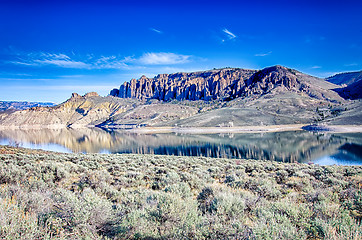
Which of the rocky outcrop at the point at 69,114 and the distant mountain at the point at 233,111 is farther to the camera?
the rocky outcrop at the point at 69,114

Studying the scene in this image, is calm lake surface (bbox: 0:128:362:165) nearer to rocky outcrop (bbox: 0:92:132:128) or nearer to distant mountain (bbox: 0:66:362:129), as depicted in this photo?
distant mountain (bbox: 0:66:362:129)

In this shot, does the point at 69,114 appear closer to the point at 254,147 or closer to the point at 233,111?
the point at 233,111

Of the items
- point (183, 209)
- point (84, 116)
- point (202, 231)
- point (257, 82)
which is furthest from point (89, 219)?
point (257, 82)

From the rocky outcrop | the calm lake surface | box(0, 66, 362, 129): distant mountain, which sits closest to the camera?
the calm lake surface

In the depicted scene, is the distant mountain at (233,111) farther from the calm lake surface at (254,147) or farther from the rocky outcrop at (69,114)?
the calm lake surface at (254,147)

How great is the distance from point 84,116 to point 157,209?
181m

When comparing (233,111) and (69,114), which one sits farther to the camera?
(69,114)

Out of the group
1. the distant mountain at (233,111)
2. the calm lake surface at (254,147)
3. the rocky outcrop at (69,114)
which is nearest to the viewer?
the calm lake surface at (254,147)

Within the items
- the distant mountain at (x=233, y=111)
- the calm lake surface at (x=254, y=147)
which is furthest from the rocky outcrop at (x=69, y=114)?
the calm lake surface at (x=254, y=147)

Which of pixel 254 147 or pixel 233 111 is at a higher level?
pixel 233 111

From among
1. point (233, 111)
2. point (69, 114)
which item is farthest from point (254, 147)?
point (69, 114)

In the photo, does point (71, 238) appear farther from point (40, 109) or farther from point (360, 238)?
point (40, 109)

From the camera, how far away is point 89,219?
12.1 ft

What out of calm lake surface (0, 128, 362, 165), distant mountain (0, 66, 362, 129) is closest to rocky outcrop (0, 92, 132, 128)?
distant mountain (0, 66, 362, 129)
